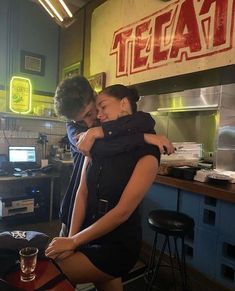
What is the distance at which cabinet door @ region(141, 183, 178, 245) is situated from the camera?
8.52 feet

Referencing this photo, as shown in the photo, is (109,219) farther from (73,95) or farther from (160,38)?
(160,38)

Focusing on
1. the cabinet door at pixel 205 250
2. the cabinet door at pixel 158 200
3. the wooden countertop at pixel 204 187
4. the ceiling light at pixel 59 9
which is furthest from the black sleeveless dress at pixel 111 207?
the ceiling light at pixel 59 9

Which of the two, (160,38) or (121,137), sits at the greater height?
(160,38)

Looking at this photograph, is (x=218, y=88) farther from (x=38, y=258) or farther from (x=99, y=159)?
(x=38, y=258)

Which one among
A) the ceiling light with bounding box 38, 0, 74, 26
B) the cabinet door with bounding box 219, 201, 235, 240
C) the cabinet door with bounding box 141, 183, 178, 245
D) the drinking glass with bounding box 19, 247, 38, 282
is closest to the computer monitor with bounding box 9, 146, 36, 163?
the ceiling light with bounding box 38, 0, 74, 26

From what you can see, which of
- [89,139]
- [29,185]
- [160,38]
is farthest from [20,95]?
[89,139]

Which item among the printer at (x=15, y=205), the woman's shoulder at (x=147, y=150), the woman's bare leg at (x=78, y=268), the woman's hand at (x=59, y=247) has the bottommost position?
the printer at (x=15, y=205)

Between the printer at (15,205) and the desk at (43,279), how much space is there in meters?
3.13

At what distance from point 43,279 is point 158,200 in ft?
6.77

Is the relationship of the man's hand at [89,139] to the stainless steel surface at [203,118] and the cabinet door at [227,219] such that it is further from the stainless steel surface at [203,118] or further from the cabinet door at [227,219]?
the stainless steel surface at [203,118]

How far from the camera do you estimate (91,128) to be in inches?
49.1

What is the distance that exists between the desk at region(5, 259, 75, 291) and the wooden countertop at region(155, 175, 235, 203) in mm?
1497

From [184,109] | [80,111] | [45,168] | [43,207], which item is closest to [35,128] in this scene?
[45,168]

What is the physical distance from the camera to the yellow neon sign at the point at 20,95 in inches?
164
